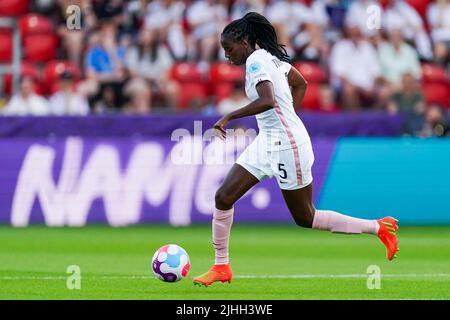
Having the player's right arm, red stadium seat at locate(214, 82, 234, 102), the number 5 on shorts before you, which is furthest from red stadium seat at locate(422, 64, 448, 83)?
the number 5 on shorts

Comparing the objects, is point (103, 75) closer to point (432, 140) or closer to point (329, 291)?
point (432, 140)

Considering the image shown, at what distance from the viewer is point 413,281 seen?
1111cm

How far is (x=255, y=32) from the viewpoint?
10.7 metres

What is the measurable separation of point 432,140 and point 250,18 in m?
8.08

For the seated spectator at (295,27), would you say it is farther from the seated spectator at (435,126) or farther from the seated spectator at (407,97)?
the seated spectator at (435,126)

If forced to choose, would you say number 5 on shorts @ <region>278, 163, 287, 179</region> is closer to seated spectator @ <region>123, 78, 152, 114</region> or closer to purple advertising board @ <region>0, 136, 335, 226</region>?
purple advertising board @ <region>0, 136, 335, 226</region>

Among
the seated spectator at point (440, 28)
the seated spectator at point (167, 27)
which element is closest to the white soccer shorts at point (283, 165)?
the seated spectator at point (167, 27)

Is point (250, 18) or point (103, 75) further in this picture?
point (103, 75)

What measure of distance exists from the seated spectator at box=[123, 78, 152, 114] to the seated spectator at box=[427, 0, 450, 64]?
19.8ft

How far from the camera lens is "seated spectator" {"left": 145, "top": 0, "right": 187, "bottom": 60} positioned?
2184 centimetres

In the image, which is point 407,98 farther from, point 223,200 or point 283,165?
point 223,200

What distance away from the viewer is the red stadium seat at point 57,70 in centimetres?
2044

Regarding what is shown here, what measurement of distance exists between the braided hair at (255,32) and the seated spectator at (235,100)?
8.86m

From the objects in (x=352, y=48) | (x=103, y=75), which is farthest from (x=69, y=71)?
(x=352, y=48)
